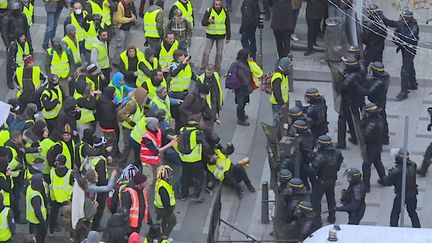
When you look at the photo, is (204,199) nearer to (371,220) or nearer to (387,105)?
(371,220)

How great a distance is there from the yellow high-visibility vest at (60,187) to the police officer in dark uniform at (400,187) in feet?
15.9

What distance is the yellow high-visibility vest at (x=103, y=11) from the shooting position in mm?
26984

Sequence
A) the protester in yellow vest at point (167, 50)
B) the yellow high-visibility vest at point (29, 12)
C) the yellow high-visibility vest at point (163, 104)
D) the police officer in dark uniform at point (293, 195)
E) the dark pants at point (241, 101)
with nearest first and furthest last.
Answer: the police officer in dark uniform at point (293, 195) → the yellow high-visibility vest at point (163, 104) → the dark pants at point (241, 101) → the protester in yellow vest at point (167, 50) → the yellow high-visibility vest at point (29, 12)

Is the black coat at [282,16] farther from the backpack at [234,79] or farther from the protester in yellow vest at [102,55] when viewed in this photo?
the protester in yellow vest at [102,55]

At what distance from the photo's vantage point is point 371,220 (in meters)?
23.2

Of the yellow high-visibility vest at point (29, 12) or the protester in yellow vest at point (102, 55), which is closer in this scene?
the protester in yellow vest at point (102, 55)

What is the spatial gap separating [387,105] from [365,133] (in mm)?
3680

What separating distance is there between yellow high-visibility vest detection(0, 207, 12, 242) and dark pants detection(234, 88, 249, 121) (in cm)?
603

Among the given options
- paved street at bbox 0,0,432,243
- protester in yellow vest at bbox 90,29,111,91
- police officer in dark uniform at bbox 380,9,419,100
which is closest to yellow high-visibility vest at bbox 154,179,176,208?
paved street at bbox 0,0,432,243

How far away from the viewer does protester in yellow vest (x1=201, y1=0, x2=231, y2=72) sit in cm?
2698

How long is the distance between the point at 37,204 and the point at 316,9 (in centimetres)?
901

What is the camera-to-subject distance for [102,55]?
1014 inches

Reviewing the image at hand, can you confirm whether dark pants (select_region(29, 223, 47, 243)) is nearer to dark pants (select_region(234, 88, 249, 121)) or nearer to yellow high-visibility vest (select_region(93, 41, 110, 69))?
yellow high-visibility vest (select_region(93, 41, 110, 69))

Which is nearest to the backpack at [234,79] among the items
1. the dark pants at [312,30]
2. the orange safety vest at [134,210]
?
the dark pants at [312,30]
